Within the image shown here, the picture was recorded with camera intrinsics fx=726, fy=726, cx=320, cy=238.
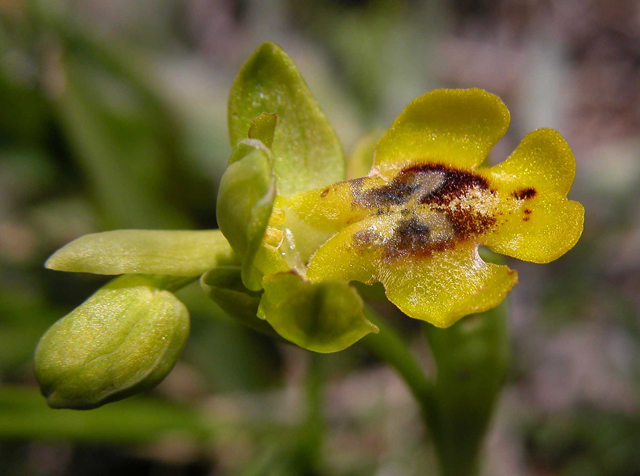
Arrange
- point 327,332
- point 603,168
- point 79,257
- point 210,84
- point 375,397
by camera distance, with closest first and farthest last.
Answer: point 327,332 < point 79,257 < point 375,397 < point 603,168 < point 210,84

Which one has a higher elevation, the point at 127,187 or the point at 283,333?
the point at 283,333

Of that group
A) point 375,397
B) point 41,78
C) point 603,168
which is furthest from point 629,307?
point 41,78

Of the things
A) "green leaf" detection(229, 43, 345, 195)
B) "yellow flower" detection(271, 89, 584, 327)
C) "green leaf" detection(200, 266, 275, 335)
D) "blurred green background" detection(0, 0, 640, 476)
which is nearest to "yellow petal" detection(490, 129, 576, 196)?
"yellow flower" detection(271, 89, 584, 327)

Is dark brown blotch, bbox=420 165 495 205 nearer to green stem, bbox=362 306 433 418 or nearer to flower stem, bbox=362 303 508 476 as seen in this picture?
green stem, bbox=362 306 433 418

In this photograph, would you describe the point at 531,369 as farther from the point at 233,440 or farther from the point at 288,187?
the point at 288,187

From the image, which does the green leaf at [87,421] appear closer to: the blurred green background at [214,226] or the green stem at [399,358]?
the blurred green background at [214,226]

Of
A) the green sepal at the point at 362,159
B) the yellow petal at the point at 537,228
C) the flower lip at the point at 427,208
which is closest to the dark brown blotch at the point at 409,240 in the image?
the flower lip at the point at 427,208
